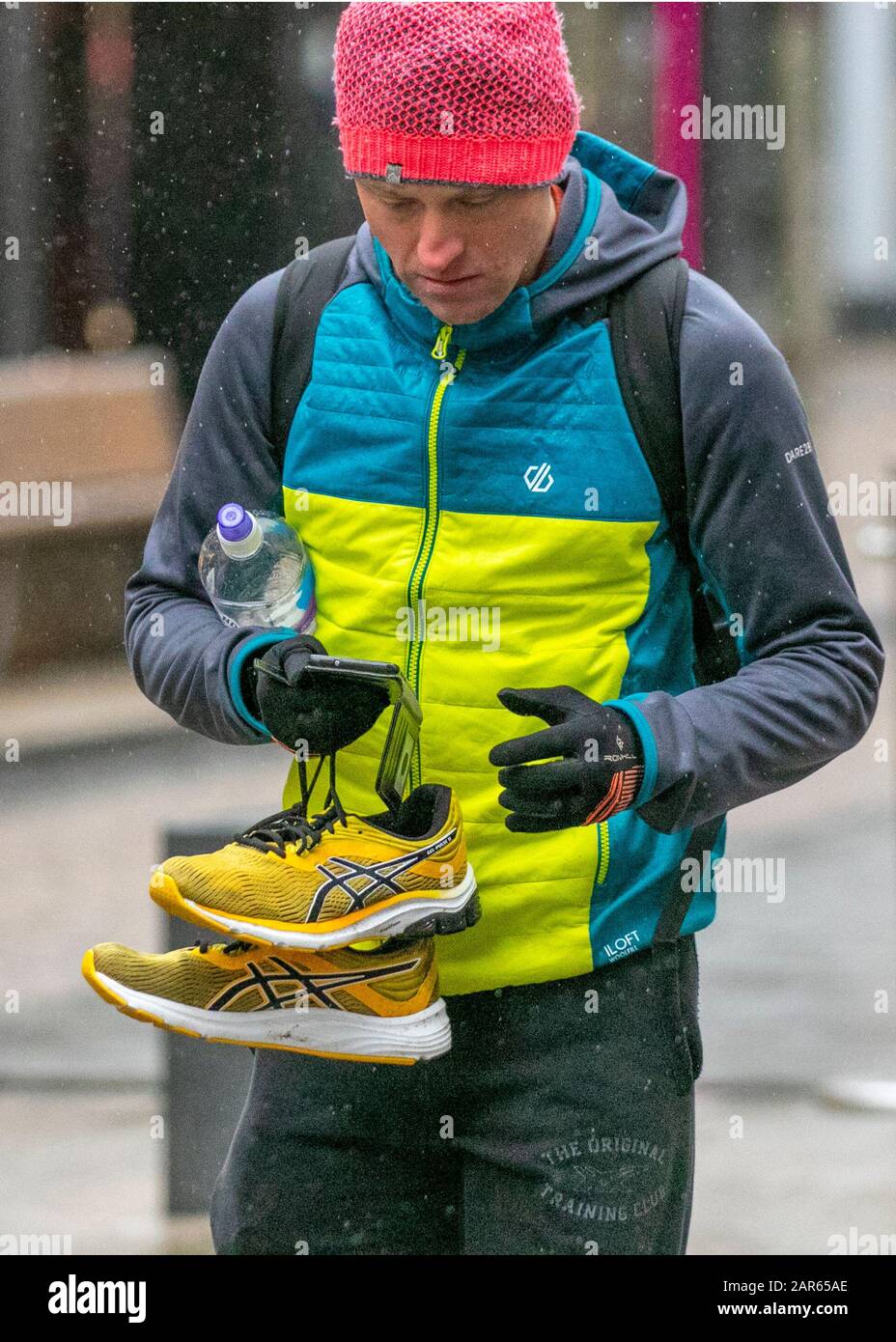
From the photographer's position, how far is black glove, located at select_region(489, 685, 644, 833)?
207 cm

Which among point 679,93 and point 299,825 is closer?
point 299,825

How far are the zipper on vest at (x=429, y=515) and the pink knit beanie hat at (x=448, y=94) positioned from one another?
0.72 ft

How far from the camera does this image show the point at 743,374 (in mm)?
2189

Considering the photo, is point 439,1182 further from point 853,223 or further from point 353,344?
point 853,223

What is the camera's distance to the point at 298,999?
2.22 meters

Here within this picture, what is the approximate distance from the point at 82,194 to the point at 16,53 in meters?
1.06

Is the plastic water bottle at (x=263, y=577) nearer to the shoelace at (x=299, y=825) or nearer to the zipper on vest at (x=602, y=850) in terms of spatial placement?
the shoelace at (x=299, y=825)

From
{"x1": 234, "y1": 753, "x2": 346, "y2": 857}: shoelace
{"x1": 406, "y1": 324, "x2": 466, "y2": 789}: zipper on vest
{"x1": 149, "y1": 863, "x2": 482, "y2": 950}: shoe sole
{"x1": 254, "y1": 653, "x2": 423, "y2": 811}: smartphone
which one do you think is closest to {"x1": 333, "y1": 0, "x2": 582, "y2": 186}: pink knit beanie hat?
{"x1": 406, "y1": 324, "x2": 466, "y2": 789}: zipper on vest

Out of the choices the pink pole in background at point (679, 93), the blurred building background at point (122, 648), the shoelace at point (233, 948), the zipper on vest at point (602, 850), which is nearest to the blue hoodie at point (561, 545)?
the zipper on vest at point (602, 850)

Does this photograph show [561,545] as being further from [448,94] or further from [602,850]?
[448,94]

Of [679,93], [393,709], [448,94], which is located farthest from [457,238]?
[679,93]

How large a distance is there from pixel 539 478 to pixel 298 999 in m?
0.61

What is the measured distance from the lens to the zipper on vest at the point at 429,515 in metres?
2.28

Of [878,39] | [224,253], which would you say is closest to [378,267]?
[224,253]
